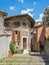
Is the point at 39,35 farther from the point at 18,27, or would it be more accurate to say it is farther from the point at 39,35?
the point at 18,27

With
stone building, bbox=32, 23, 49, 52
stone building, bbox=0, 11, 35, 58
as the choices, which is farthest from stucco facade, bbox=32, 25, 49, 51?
stone building, bbox=0, 11, 35, 58

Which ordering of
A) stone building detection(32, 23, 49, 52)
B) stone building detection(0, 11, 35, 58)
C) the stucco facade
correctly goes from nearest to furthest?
stone building detection(0, 11, 35, 58), stone building detection(32, 23, 49, 52), the stucco facade

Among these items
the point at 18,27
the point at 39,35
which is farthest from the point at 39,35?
the point at 18,27

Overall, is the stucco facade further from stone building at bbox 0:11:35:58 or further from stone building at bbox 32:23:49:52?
stone building at bbox 0:11:35:58

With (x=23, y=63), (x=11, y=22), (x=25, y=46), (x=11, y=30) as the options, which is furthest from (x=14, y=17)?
(x=23, y=63)

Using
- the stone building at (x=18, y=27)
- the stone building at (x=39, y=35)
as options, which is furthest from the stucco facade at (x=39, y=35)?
the stone building at (x=18, y=27)

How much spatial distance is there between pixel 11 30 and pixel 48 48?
6.49 metres

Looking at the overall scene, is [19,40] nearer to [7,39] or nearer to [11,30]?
[11,30]

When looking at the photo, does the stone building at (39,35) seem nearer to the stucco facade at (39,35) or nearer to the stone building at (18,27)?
the stucco facade at (39,35)

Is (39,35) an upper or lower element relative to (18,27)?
lower

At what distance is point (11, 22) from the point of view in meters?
29.1

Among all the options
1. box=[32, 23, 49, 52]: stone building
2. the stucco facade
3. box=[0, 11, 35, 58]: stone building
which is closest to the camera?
box=[0, 11, 35, 58]: stone building

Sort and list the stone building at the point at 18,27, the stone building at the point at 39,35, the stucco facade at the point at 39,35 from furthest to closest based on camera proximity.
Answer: the stucco facade at the point at 39,35 → the stone building at the point at 39,35 → the stone building at the point at 18,27

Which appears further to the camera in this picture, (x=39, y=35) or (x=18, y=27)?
(x=39, y=35)
